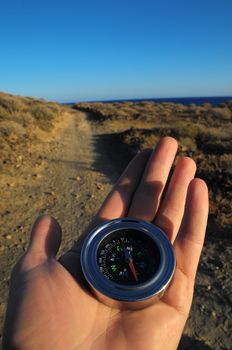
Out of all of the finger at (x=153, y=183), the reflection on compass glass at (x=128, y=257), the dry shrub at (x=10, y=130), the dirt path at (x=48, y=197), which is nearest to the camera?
the reflection on compass glass at (x=128, y=257)

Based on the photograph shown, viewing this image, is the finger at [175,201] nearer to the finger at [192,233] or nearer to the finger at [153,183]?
the finger at [153,183]

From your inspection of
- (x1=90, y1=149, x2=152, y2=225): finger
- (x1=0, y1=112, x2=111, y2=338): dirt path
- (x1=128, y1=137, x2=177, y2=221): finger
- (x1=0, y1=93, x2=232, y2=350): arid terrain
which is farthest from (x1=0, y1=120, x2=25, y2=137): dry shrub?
(x1=128, y1=137, x2=177, y2=221): finger

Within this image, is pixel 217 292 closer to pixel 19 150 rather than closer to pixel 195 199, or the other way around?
pixel 195 199

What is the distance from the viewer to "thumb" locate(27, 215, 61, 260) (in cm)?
250

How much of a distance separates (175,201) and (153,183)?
30cm

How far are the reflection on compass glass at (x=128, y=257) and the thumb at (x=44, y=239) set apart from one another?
0.36m

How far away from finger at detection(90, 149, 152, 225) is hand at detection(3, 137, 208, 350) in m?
0.01

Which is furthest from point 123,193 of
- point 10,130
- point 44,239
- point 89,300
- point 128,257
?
point 10,130

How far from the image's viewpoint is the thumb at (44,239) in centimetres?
250

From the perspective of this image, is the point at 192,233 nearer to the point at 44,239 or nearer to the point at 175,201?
the point at 175,201

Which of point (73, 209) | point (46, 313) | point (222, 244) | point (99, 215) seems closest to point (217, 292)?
point (222, 244)

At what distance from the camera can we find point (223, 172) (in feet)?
27.6

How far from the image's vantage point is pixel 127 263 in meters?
2.56

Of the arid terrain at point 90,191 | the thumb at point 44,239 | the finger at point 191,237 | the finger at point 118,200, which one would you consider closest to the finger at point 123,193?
the finger at point 118,200
